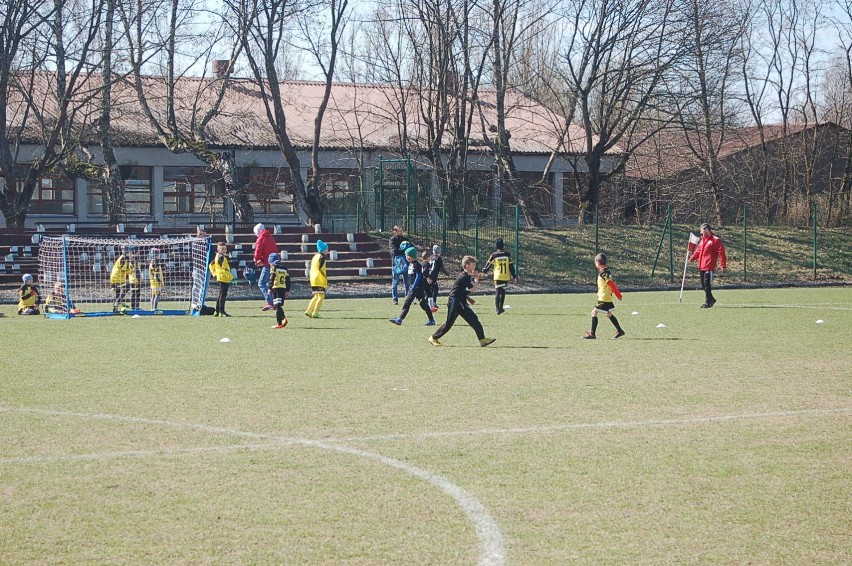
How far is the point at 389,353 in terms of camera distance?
1452cm

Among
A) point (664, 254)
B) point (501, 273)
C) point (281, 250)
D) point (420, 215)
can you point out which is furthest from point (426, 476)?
point (664, 254)

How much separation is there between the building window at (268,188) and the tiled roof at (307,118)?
131 centimetres

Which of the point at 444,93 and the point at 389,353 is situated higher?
the point at 444,93

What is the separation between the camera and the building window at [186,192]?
45156mm

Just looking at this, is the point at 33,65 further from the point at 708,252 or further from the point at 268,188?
the point at 708,252

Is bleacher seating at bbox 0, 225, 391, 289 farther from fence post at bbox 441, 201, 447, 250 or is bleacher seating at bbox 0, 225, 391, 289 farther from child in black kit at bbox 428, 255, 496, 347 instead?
child in black kit at bbox 428, 255, 496, 347

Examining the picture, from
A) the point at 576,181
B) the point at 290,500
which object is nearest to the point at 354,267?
the point at 576,181

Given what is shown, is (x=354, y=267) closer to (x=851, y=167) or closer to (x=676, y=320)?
(x=676, y=320)

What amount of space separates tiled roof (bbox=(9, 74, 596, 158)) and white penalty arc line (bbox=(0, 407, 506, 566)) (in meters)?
33.0

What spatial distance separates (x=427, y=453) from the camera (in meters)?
7.98

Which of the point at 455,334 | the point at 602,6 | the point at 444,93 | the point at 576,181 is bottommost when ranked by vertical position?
the point at 455,334

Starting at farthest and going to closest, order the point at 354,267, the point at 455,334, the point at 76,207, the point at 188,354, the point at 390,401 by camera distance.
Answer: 1. the point at 76,207
2. the point at 354,267
3. the point at 455,334
4. the point at 188,354
5. the point at 390,401

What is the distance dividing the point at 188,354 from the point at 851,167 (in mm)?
39332

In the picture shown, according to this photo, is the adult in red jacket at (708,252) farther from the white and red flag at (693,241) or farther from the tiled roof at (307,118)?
the tiled roof at (307,118)
